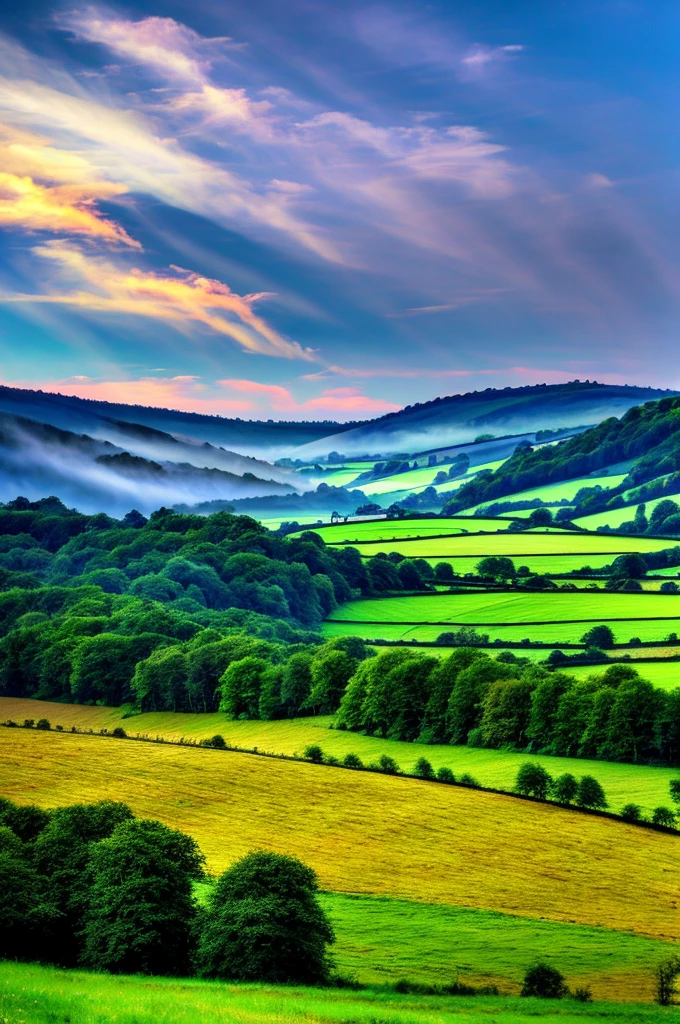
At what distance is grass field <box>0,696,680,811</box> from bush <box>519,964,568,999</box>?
31342mm

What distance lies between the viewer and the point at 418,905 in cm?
5250

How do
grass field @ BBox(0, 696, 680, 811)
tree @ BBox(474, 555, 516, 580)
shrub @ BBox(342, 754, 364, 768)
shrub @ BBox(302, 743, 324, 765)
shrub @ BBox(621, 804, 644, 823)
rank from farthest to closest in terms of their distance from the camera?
tree @ BBox(474, 555, 516, 580), shrub @ BBox(302, 743, 324, 765), shrub @ BBox(342, 754, 364, 768), grass field @ BBox(0, 696, 680, 811), shrub @ BBox(621, 804, 644, 823)

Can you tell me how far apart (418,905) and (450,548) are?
144m

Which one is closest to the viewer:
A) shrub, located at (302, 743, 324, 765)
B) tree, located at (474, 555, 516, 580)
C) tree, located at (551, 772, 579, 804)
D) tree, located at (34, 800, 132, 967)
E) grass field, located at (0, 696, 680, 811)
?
tree, located at (34, 800, 132, 967)

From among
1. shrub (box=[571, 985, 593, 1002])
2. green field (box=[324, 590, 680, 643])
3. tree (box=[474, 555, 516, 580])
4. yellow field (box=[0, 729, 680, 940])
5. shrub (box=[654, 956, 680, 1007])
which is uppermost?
tree (box=[474, 555, 516, 580])

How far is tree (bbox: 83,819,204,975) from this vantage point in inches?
1612

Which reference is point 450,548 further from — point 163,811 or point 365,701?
point 163,811

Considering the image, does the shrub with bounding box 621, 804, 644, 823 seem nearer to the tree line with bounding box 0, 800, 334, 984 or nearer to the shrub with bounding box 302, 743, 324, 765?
the shrub with bounding box 302, 743, 324, 765

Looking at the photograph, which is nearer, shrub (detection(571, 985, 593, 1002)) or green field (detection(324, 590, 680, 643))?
shrub (detection(571, 985, 593, 1002))

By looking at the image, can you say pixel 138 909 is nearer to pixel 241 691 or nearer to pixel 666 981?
pixel 666 981

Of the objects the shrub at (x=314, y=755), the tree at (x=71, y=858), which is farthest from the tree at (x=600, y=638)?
the tree at (x=71, y=858)

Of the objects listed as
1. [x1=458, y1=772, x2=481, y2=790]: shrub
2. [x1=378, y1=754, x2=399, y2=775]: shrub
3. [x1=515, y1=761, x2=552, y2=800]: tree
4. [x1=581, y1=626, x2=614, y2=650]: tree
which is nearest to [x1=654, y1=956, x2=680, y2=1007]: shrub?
[x1=515, y1=761, x2=552, y2=800]: tree

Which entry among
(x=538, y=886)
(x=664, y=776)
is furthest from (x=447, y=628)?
(x=538, y=886)

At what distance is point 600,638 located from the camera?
120500 mm
